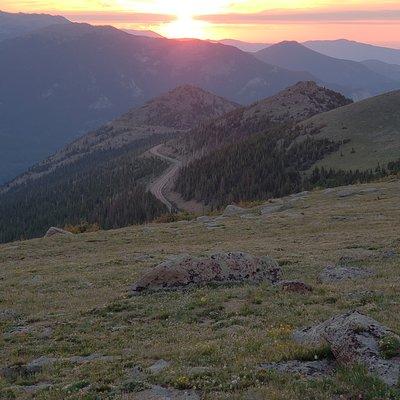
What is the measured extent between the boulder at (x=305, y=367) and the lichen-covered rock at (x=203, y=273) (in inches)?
495

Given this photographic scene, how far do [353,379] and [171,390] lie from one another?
4.81m

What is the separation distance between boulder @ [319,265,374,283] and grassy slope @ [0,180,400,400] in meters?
0.67

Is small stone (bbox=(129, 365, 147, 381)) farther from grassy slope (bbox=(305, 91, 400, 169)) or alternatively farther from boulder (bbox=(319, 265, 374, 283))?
grassy slope (bbox=(305, 91, 400, 169))

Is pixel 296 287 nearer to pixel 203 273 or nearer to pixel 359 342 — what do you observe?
pixel 203 273

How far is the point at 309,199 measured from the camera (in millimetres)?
71125

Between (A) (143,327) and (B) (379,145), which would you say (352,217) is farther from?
(B) (379,145)

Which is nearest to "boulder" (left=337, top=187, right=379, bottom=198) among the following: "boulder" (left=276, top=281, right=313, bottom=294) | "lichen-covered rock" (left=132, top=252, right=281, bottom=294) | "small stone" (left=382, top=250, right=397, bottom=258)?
"small stone" (left=382, top=250, right=397, bottom=258)

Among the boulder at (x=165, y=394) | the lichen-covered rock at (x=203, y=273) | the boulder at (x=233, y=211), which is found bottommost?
the boulder at (x=233, y=211)

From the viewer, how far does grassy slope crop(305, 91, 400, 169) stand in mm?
130875

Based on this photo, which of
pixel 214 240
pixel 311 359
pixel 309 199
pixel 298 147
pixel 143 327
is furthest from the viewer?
pixel 298 147

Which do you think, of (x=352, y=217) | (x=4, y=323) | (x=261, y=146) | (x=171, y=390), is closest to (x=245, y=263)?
(x=4, y=323)

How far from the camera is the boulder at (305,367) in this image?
523 inches

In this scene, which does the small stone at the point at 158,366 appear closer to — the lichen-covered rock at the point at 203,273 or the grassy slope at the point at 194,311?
the grassy slope at the point at 194,311

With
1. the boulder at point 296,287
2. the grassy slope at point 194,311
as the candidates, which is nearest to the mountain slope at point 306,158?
the grassy slope at point 194,311
